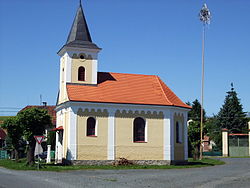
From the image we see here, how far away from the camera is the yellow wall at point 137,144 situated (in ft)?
109

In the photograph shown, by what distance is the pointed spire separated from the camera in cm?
3516

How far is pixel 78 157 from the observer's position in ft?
105

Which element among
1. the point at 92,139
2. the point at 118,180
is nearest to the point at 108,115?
the point at 92,139

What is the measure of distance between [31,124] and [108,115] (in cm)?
685

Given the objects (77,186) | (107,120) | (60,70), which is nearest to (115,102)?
(107,120)

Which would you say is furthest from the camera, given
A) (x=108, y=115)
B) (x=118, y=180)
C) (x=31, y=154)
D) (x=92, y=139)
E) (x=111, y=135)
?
(x=108, y=115)

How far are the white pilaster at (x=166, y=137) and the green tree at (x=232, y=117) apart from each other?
39.3m

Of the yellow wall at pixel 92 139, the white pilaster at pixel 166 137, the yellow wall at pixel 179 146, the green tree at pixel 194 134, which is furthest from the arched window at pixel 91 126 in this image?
the green tree at pixel 194 134

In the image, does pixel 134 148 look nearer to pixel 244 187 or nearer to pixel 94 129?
pixel 94 129

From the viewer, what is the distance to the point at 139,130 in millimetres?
34344

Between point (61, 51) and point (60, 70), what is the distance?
6.56 feet

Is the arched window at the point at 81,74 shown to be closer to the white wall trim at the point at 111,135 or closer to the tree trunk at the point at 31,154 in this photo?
the white wall trim at the point at 111,135

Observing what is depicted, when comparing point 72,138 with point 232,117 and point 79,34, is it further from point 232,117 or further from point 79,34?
point 232,117

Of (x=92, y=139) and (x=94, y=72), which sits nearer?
(x=92, y=139)
